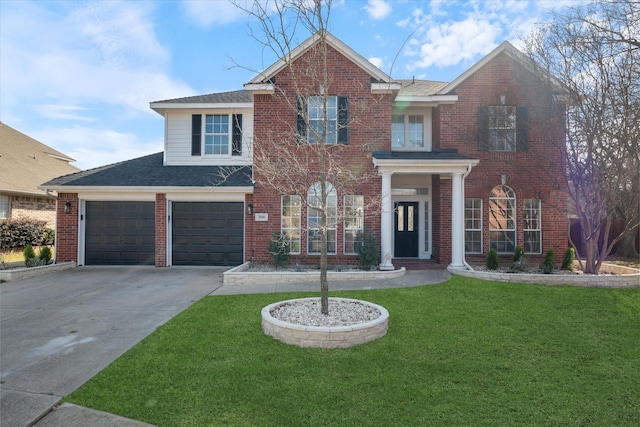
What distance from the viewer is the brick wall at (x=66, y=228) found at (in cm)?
1184

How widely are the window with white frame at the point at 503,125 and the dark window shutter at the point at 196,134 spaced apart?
415 inches

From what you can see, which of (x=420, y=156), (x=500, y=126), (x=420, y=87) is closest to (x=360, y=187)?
(x=420, y=156)

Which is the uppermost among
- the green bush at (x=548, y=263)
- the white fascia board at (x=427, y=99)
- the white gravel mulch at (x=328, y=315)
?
the white fascia board at (x=427, y=99)

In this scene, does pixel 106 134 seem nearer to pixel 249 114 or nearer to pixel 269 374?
pixel 249 114

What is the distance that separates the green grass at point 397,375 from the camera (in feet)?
10.8

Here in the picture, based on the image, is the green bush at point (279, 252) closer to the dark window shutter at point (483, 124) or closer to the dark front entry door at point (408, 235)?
the dark front entry door at point (408, 235)

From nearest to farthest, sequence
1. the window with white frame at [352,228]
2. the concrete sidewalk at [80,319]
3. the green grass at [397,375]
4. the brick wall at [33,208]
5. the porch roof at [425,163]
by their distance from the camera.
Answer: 1. the green grass at [397,375]
2. the concrete sidewalk at [80,319]
3. the porch roof at [425,163]
4. the window with white frame at [352,228]
5. the brick wall at [33,208]

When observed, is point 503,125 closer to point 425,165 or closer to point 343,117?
point 425,165

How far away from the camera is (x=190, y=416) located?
3.25 metres

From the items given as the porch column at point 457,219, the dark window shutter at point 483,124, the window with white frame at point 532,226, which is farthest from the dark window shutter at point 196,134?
the window with white frame at point 532,226

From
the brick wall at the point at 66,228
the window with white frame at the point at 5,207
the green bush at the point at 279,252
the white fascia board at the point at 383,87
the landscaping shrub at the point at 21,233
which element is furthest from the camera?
the window with white frame at the point at 5,207

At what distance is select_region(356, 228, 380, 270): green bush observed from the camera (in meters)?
10.5

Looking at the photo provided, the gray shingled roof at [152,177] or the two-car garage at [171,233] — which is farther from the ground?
the gray shingled roof at [152,177]

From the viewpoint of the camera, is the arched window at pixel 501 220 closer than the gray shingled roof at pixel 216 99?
Yes
